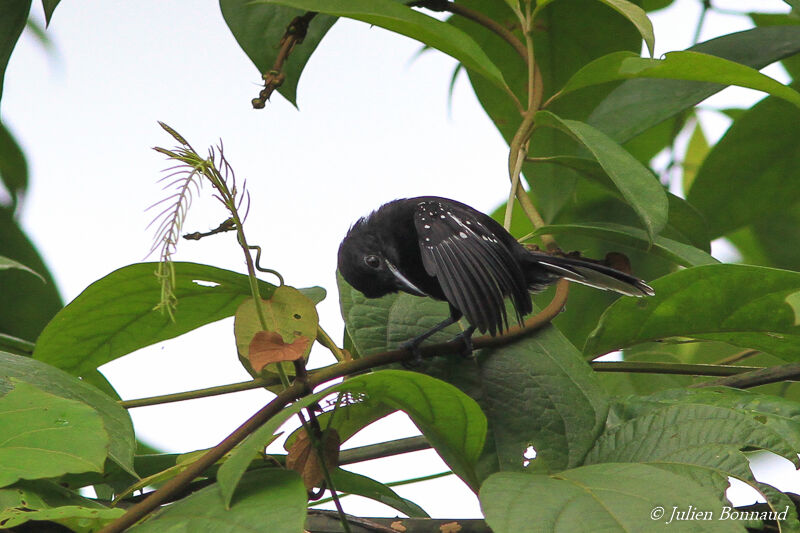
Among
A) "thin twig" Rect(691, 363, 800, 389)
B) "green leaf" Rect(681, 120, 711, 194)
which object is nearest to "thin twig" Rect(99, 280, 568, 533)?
"thin twig" Rect(691, 363, 800, 389)

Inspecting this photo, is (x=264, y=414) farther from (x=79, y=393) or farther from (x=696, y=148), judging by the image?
(x=696, y=148)

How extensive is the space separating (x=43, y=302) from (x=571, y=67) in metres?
1.17

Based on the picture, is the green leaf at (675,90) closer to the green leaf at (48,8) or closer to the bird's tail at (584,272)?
the bird's tail at (584,272)

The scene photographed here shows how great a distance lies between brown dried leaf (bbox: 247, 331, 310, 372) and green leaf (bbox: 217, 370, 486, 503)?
7 cm

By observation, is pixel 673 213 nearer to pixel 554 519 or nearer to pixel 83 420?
pixel 554 519

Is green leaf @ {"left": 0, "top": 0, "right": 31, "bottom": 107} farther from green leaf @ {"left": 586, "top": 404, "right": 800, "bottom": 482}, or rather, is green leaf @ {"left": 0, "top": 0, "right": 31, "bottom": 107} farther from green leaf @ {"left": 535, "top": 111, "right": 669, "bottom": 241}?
green leaf @ {"left": 586, "top": 404, "right": 800, "bottom": 482}

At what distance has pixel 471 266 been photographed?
4.14ft

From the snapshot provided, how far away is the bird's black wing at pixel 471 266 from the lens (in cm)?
116

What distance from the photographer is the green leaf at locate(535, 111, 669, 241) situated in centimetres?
108

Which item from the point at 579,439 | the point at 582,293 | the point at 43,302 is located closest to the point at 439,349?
the point at 579,439

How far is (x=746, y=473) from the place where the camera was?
2.91 feet

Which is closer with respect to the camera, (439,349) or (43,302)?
(439,349)

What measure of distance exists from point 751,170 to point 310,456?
126 cm

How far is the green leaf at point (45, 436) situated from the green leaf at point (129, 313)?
0.28 metres
